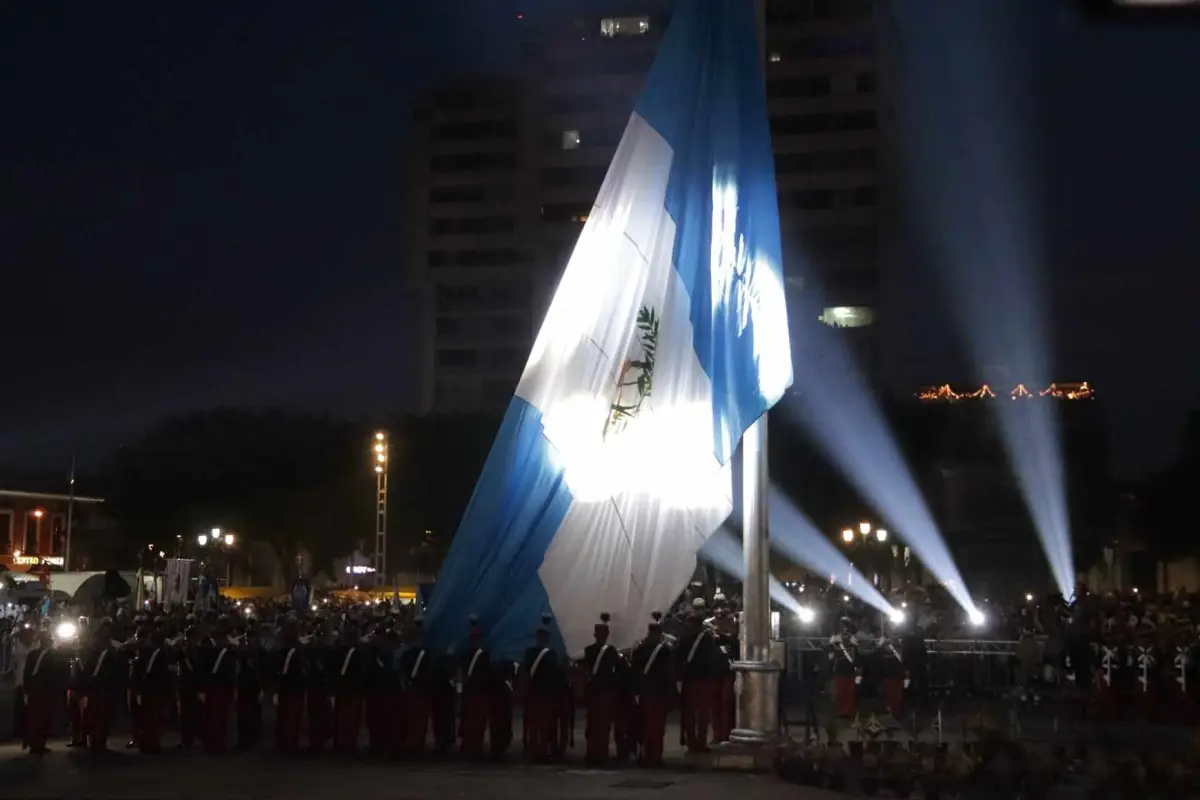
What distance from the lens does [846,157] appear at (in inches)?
3954

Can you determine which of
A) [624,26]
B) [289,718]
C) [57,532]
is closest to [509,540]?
[289,718]

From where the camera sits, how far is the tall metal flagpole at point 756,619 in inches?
591

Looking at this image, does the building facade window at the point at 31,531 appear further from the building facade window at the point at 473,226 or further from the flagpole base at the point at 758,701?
the flagpole base at the point at 758,701

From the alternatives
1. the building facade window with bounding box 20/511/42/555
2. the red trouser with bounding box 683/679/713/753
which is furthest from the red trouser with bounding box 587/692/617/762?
the building facade window with bounding box 20/511/42/555

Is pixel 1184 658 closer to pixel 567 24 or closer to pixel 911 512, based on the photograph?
pixel 911 512

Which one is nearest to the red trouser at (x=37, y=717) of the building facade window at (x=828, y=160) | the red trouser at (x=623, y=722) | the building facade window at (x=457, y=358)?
the red trouser at (x=623, y=722)

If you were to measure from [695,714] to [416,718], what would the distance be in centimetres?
345

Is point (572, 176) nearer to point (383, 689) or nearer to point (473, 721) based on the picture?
point (383, 689)

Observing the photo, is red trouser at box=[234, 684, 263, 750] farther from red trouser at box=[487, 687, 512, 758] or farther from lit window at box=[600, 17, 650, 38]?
lit window at box=[600, 17, 650, 38]

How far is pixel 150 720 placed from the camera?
17.8m

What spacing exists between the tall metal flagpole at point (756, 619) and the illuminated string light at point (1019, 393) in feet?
144

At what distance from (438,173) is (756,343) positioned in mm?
97441

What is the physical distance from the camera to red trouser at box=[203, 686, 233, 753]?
703 inches

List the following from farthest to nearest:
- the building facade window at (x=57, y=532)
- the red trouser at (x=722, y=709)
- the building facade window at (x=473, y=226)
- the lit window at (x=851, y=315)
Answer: the building facade window at (x=473, y=226) < the lit window at (x=851, y=315) < the building facade window at (x=57, y=532) < the red trouser at (x=722, y=709)
